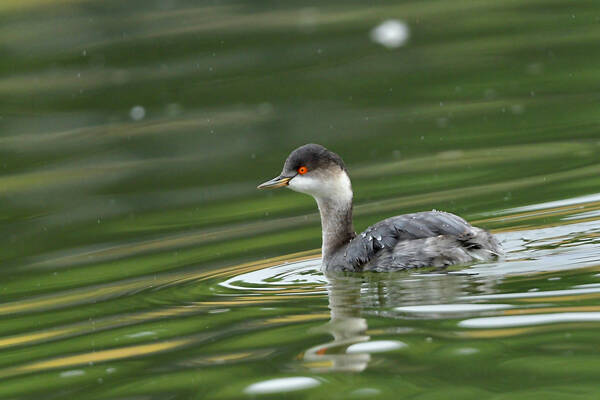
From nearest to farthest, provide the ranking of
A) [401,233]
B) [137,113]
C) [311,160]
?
[401,233] → [311,160] → [137,113]

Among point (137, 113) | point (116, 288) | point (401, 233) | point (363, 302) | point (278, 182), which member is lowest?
point (363, 302)

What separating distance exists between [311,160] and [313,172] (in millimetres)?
96

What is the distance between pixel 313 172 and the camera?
9883 mm

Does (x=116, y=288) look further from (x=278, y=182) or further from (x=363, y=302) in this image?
(x=363, y=302)

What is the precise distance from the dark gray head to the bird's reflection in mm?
1031

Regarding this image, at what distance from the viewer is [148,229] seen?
1177 centimetres

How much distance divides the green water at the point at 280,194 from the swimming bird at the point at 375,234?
7.3 inches

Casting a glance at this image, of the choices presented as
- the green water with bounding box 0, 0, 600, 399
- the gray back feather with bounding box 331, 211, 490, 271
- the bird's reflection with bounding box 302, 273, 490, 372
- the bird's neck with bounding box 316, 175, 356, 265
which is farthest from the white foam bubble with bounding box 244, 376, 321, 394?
the bird's neck with bounding box 316, 175, 356, 265

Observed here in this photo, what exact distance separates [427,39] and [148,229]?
24.1 ft

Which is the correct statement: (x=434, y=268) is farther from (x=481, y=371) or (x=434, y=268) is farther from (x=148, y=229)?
(x=148, y=229)

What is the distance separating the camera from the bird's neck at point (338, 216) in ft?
32.6

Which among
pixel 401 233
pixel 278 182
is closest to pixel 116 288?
pixel 278 182

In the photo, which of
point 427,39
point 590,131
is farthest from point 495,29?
point 590,131

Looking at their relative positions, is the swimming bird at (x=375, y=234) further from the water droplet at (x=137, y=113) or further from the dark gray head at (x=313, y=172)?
the water droplet at (x=137, y=113)
